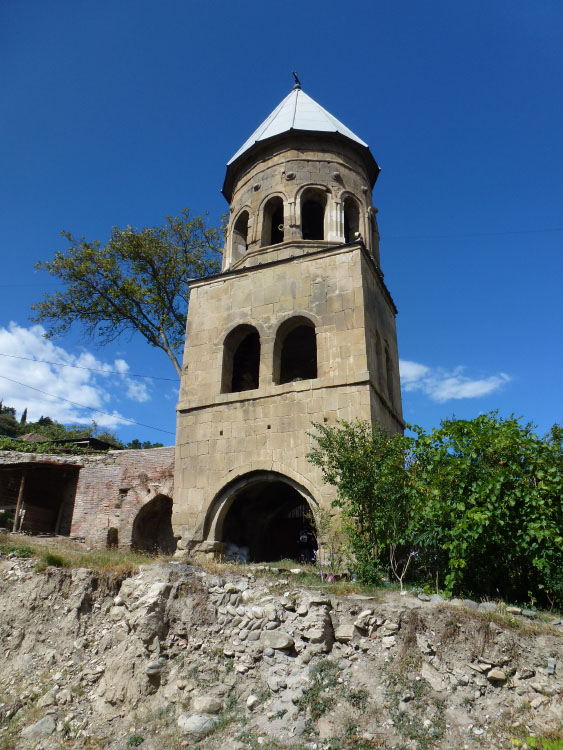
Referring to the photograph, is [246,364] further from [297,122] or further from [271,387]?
[297,122]

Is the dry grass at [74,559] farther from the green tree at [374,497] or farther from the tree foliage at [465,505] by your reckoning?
the tree foliage at [465,505]

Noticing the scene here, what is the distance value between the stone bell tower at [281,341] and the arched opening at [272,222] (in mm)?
40

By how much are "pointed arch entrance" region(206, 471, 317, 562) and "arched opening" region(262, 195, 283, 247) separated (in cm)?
589

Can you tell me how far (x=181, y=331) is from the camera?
66.2ft

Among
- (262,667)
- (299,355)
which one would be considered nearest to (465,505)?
(262,667)

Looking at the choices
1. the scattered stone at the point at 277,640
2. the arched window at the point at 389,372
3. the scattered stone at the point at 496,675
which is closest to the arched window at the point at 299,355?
the arched window at the point at 389,372

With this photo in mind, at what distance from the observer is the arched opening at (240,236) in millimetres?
13953

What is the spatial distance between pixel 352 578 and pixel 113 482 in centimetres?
786

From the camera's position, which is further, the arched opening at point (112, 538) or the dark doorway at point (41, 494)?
the dark doorway at point (41, 494)

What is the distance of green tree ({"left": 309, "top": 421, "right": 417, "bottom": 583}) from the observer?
8148 millimetres

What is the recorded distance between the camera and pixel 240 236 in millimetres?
14242

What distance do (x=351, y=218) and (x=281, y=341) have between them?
4.39 meters

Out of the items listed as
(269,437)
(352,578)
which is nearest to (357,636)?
(352,578)

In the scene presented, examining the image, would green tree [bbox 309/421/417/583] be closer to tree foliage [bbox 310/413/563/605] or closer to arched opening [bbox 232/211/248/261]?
tree foliage [bbox 310/413/563/605]
